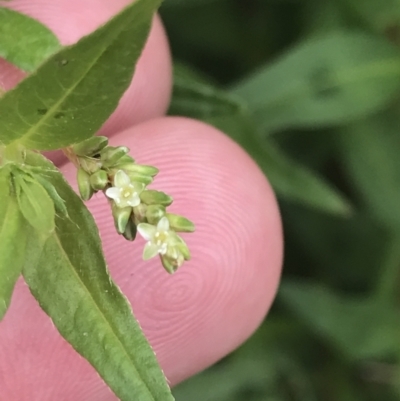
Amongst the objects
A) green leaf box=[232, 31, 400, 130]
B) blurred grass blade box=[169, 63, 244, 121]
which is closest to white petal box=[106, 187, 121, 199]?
blurred grass blade box=[169, 63, 244, 121]

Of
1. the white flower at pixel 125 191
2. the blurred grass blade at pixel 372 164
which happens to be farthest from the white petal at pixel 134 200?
the blurred grass blade at pixel 372 164

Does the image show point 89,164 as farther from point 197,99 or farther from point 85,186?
point 197,99

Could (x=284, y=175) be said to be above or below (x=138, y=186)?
below

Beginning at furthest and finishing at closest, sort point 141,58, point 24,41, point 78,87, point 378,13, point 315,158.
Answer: point 315,158
point 378,13
point 141,58
point 24,41
point 78,87

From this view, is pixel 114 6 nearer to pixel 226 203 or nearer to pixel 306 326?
pixel 226 203

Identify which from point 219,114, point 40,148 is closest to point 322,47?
point 219,114

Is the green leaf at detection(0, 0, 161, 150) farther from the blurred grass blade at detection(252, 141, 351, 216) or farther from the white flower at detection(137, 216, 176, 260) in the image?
the blurred grass blade at detection(252, 141, 351, 216)

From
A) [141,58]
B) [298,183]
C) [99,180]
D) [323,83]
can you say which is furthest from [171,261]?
[323,83]
